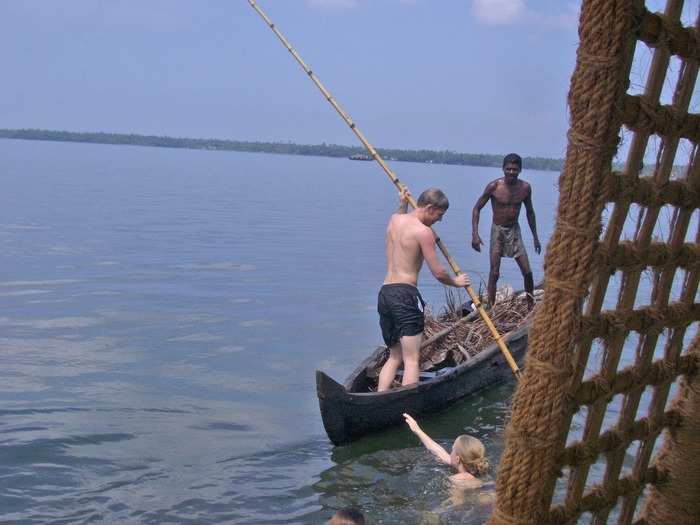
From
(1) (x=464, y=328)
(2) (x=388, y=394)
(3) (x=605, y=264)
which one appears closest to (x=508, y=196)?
(1) (x=464, y=328)

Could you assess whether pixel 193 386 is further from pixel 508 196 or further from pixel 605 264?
pixel 605 264

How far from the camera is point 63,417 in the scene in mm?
9195

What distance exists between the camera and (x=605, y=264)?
2.58 m

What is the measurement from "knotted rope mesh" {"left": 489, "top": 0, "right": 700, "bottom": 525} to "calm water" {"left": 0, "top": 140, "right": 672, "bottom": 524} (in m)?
0.52

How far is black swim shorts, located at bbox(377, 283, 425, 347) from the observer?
8.21 m

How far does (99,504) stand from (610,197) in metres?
5.54

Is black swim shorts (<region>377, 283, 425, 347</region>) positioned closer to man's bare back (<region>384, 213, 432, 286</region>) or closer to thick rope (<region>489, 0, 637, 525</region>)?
man's bare back (<region>384, 213, 432, 286</region>)

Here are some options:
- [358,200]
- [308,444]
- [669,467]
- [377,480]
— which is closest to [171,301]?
[308,444]

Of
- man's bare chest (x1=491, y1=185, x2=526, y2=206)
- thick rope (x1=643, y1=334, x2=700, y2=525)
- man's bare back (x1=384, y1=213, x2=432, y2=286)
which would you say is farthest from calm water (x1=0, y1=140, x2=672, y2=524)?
man's bare chest (x1=491, y1=185, x2=526, y2=206)

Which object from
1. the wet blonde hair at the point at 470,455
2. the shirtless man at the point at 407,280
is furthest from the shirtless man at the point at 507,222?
the wet blonde hair at the point at 470,455

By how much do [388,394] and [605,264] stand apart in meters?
5.50

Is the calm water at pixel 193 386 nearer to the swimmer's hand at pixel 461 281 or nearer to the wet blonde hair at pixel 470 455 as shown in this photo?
the wet blonde hair at pixel 470 455

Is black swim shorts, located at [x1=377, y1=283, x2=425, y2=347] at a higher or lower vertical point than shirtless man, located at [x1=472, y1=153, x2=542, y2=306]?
lower

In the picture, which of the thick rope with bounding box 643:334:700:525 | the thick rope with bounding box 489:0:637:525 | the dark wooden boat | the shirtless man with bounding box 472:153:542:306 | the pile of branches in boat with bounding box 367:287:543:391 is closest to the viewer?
the thick rope with bounding box 489:0:637:525
